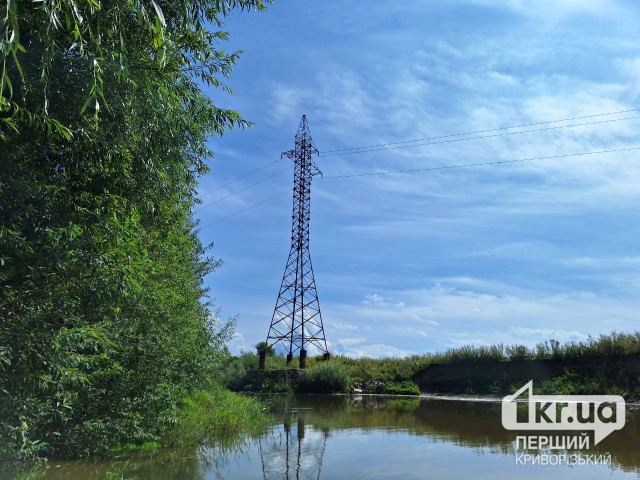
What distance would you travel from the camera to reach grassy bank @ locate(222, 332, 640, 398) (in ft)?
85.3

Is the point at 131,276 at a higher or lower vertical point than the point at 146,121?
lower

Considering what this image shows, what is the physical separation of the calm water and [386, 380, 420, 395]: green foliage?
1576 centimetres

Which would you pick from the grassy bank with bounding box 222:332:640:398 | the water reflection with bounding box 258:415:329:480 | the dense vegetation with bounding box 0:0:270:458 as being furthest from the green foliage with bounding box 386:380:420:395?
the dense vegetation with bounding box 0:0:270:458

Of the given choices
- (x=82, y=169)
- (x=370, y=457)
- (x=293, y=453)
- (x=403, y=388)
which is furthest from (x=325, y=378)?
(x=82, y=169)

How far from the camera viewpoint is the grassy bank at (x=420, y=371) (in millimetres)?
26000

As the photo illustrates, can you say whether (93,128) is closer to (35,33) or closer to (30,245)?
(35,33)

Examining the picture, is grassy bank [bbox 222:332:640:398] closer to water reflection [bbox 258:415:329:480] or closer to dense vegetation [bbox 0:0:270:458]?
water reflection [bbox 258:415:329:480]

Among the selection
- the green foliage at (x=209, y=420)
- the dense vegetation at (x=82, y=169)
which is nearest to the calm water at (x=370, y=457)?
the green foliage at (x=209, y=420)

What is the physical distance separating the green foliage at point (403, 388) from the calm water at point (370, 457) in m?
15.8

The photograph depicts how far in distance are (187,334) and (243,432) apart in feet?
13.3

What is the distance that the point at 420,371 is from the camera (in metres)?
36.8

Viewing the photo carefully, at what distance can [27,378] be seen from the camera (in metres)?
6.57

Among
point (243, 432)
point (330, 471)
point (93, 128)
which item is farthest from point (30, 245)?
point (243, 432)

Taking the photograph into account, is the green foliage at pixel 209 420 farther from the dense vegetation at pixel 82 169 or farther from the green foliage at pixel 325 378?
the green foliage at pixel 325 378
